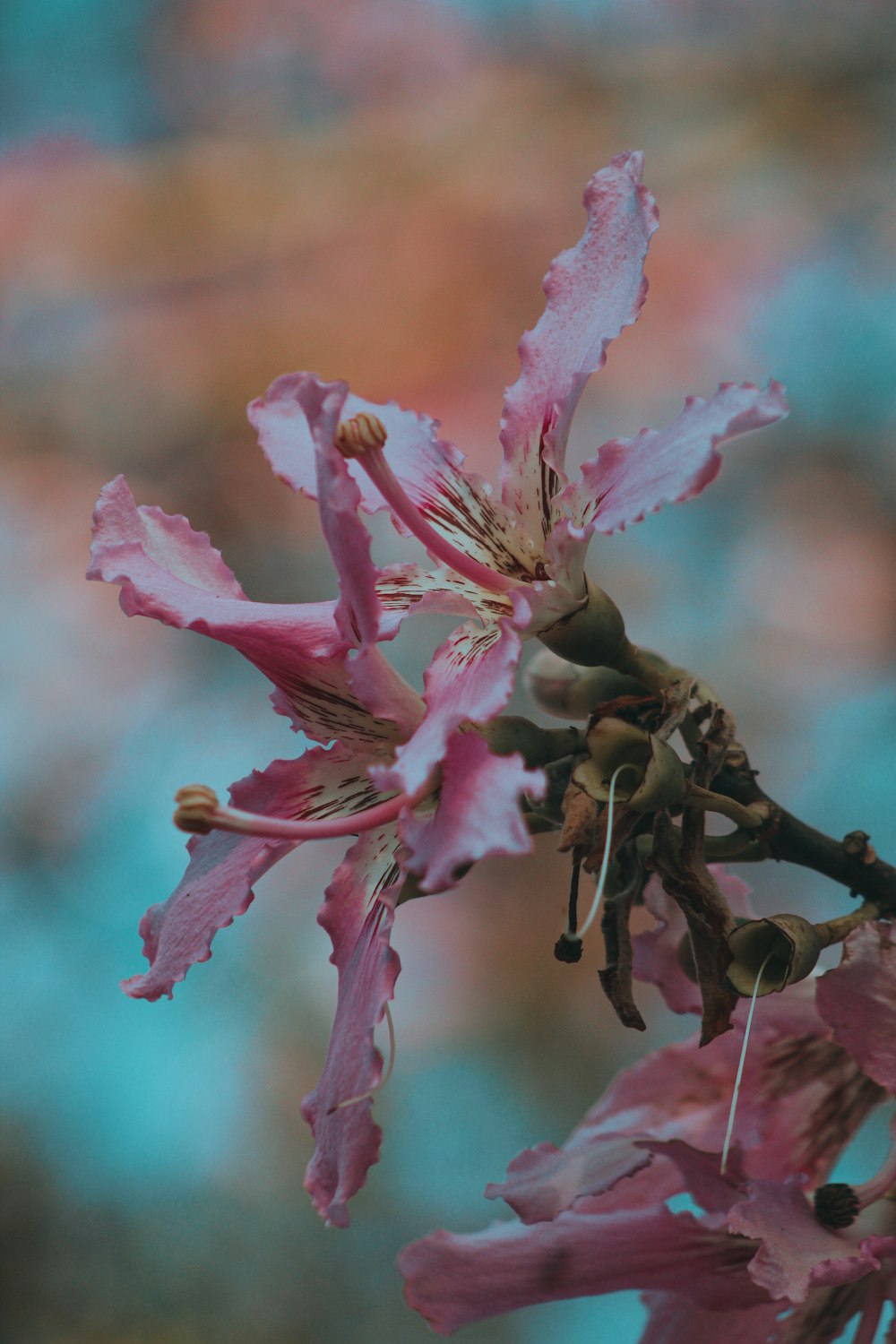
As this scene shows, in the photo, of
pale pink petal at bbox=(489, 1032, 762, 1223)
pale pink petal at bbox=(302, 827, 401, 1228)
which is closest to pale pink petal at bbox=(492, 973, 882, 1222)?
pale pink petal at bbox=(489, 1032, 762, 1223)

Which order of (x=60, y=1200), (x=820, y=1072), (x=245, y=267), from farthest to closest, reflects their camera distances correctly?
(x=245, y=267) → (x=60, y=1200) → (x=820, y=1072)

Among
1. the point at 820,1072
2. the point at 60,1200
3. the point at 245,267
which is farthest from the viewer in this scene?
the point at 245,267

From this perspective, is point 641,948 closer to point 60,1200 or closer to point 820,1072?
point 820,1072

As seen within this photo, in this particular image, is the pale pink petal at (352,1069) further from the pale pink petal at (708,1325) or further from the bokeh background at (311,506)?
the bokeh background at (311,506)

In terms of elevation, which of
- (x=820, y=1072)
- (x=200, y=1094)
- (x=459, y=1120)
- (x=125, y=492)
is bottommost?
(x=820, y=1072)

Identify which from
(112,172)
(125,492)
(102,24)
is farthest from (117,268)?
(125,492)

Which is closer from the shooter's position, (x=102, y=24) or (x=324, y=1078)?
(x=324, y=1078)

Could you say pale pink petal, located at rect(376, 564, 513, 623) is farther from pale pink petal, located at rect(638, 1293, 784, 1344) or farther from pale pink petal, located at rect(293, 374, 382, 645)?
pale pink petal, located at rect(638, 1293, 784, 1344)

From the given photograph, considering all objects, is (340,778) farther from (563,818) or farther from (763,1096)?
(763,1096)

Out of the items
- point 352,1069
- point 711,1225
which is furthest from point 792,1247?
point 352,1069
